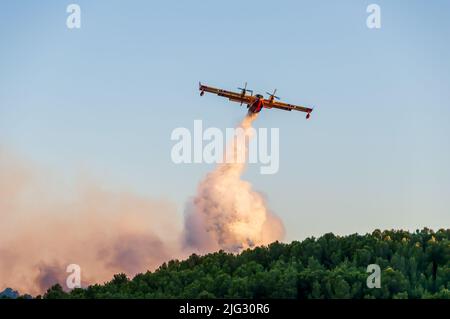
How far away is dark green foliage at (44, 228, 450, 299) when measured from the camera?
12794cm

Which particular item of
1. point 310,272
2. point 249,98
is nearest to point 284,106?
point 249,98

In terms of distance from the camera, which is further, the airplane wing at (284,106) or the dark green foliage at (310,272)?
the airplane wing at (284,106)

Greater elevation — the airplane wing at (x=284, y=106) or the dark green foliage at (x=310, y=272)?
the airplane wing at (x=284, y=106)

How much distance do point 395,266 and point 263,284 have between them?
58.9ft

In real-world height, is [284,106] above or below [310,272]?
above

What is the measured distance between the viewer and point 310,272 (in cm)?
13512

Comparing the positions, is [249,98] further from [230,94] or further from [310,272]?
[310,272]

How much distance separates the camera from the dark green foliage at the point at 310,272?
127938 mm

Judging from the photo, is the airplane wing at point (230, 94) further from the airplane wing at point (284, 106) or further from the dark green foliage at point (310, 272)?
the dark green foliage at point (310, 272)

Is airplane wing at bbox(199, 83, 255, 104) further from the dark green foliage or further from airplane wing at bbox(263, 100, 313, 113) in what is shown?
the dark green foliage

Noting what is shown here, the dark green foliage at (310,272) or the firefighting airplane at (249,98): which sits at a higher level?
the firefighting airplane at (249,98)

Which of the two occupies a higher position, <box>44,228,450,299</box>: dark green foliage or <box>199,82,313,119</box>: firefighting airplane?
<box>199,82,313,119</box>: firefighting airplane
